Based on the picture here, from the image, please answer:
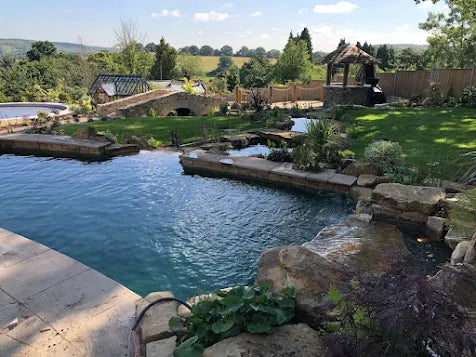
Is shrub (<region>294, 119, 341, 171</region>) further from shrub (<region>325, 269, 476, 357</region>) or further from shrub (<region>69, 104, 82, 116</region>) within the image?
shrub (<region>69, 104, 82, 116</region>)

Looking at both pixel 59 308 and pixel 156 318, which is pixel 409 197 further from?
pixel 59 308

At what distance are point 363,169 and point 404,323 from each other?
5.65m

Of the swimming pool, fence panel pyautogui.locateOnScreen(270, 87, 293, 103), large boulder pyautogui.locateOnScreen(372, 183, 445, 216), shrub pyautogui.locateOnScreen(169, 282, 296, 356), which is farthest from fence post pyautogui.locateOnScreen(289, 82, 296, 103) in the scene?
shrub pyautogui.locateOnScreen(169, 282, 296, 356)

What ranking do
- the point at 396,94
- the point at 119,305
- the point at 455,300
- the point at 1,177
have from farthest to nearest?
the point at 396,94 → the point at 1,177 → the point at 119,305 → the point at 455,300

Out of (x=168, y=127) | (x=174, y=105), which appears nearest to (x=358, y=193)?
(x=168, y=127)

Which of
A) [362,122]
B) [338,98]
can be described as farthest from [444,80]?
[362,122]

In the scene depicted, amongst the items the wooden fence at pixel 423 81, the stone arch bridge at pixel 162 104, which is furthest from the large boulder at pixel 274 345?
the wooden fence at pixel 423 81

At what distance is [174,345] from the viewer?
2512 mm

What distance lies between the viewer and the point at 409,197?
525cm

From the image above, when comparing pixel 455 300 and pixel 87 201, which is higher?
pixel 455 300

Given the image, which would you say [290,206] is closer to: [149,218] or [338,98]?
Answer: [149,218]

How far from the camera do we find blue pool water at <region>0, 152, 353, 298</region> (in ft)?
14.6

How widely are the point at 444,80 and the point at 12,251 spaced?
20241 millimetres

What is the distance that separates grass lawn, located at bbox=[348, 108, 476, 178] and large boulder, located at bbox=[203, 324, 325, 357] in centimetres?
562
